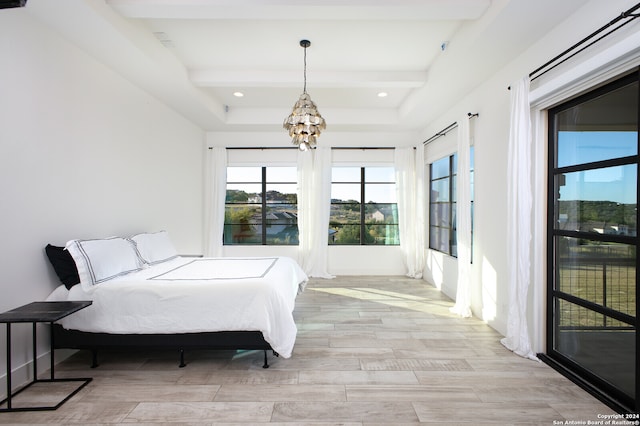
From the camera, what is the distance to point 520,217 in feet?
9.18

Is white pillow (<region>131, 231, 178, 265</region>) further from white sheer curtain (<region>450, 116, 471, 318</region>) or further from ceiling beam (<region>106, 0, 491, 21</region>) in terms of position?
white sheer curtain (<region>450, 116, 471, 318</region>)

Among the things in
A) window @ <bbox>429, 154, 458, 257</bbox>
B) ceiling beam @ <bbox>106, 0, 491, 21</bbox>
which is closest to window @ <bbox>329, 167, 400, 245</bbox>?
window @ <bbox>429, 154, 458, 257</bbox>

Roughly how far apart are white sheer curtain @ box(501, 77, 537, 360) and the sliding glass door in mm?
184

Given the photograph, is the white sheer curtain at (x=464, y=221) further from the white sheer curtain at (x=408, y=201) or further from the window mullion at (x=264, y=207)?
the window mullion at (x=264, y=207)

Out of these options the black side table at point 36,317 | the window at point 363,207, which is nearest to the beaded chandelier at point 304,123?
the black side table at point 36,317

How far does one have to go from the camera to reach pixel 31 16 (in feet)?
7.94

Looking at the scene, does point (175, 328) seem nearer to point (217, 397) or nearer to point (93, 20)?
point (217, 397)

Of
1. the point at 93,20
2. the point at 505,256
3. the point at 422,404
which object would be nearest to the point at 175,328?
the point at 422,404

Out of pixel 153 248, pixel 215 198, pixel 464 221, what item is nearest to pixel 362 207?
pixel 464 221

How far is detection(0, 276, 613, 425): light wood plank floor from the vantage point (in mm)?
2004

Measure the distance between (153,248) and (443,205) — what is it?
4240 mm

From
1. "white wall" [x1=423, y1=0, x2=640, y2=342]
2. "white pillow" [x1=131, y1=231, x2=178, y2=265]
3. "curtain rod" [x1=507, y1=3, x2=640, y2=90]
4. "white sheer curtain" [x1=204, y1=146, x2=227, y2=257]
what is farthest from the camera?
"white sheer curtain" [x1=204, y1=146, x2=227, y2=257]

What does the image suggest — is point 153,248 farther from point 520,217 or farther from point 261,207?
point 520,217

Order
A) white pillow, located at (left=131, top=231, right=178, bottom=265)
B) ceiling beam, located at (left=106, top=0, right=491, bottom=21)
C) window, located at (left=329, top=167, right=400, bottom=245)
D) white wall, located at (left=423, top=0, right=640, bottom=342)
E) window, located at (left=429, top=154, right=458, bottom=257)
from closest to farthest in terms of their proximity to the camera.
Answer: white wall, located at (left=423, top=0, right=640, bottom=342) → ceiling beam, located at (left=106, top=0, right=491, bottom=21) → white pillow, located at (left=131, top=231, right=178, bottom=265) → window, located at (left=429, top=154, right=458, bottom=257) → window, located at (left=329, top=167, right=400, bottom=245)
